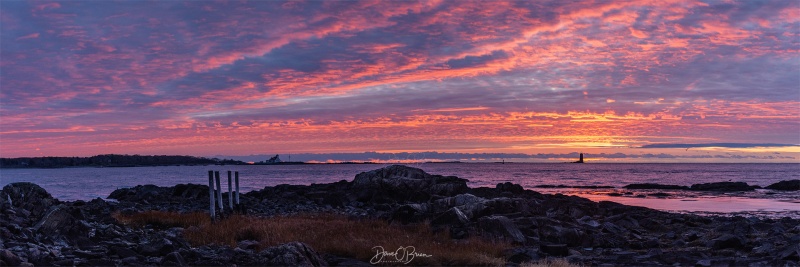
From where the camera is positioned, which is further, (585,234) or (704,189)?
(704,189)

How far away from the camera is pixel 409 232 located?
73.6 ft

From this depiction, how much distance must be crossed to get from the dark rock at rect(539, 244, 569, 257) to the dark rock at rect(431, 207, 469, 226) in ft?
18.2

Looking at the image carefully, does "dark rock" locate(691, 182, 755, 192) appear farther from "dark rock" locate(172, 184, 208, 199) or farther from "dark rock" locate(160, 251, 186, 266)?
"dark rock" locate(160, 251, 186, 266)

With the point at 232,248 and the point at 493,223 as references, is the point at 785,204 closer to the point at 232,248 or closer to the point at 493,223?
the point at 493,223

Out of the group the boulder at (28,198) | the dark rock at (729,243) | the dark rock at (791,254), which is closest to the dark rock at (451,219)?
the dark rock at (729,243)

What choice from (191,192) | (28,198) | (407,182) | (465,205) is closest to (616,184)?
(407,182)

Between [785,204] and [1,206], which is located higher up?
[1,206]

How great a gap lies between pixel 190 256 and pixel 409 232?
9411mm

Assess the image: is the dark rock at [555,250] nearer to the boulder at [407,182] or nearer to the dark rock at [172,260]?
the dark rock at [172,260]

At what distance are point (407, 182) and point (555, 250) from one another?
94.0ft

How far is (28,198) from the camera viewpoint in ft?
93.5

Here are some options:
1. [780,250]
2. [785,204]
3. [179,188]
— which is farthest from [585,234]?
[179,188]

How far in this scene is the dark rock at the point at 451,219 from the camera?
2427 cm
